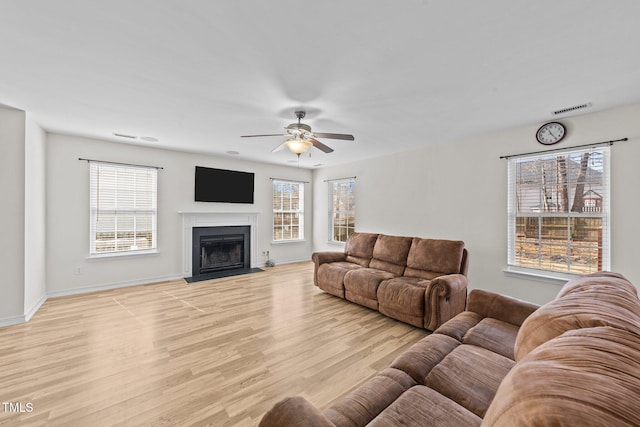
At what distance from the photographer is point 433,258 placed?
346 centimetres

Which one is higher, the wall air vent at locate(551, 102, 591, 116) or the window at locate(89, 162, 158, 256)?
the wall air vent at locate(551, 102, 591, 116)

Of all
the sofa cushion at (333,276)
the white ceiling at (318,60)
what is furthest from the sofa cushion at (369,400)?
the sofa cushion at (333,276)

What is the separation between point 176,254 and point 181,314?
6.90ft

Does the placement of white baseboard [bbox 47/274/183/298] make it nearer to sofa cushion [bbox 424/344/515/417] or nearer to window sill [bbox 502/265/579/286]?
sofa cushion [bbox 424/344/515/417]

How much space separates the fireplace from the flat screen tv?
658 millimetres

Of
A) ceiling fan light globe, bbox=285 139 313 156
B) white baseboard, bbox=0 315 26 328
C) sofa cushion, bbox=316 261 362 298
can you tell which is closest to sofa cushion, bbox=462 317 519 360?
sofa cushion, bbox=316 261 362 298

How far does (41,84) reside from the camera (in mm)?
2381

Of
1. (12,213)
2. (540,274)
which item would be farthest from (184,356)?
(540,274)

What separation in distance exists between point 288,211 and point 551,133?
528 centimetres

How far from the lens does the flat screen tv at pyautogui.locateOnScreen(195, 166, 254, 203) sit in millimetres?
5281

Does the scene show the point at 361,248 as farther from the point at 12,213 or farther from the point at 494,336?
the point at 12,213

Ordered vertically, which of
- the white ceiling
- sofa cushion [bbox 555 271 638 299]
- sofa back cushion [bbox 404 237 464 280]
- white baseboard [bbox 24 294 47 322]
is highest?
the white ceiling

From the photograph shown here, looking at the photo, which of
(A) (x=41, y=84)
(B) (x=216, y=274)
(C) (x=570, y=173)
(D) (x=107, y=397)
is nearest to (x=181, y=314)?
(D) (x=107, y=397)

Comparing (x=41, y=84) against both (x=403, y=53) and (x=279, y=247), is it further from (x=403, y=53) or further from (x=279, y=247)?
(x=279, y=247)
